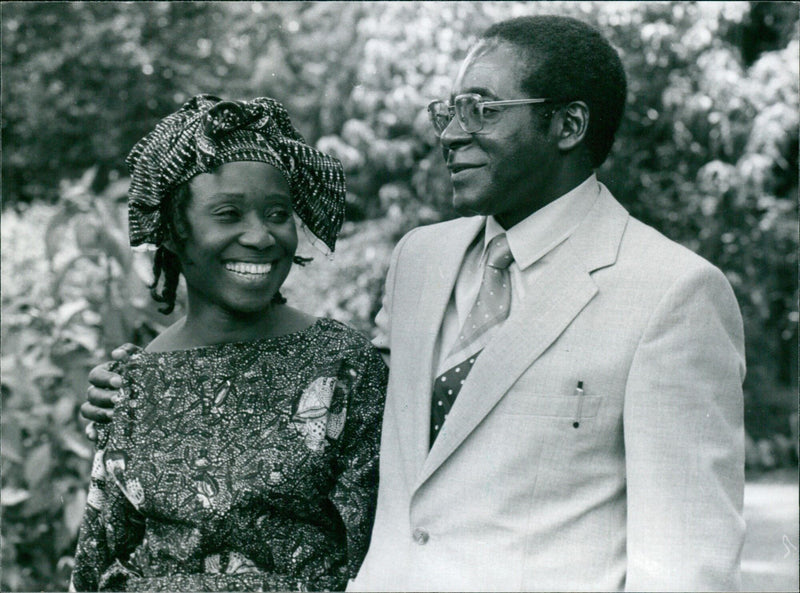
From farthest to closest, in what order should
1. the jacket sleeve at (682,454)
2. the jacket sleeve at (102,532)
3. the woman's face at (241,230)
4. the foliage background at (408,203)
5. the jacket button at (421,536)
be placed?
the foliage background at (408,203)
the jacket sleeve at (102,532)
the woman's face at (241,230)
the jacket button at (421,536)
the jacket sleeve at (682,454)

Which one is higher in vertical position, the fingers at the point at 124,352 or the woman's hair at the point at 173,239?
the woman's hair at the point at 173,239

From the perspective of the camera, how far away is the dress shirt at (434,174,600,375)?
271 centimetres

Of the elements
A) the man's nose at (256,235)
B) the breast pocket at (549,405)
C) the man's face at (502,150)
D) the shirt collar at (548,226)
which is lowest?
the breast pocket at (549,405)

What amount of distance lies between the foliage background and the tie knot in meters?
2.57

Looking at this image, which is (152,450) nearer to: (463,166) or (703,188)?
(463,166)

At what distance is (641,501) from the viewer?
7.77 feet

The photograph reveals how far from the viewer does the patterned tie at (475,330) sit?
264cm

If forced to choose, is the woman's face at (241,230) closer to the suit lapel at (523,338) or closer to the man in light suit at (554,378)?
the man in light suit at (554,378)

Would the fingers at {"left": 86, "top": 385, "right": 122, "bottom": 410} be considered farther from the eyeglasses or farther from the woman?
the eyeglasses

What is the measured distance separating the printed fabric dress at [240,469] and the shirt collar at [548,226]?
56 cm

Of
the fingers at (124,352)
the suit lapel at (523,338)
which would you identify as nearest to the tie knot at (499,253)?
the suit lapel at (523,338)

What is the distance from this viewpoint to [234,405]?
2895 millimetres

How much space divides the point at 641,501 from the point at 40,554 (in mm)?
3462

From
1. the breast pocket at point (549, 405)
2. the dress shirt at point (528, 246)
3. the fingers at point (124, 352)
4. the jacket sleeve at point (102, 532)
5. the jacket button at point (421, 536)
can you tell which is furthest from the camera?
the fingers at point (124, 352)
